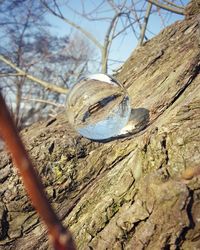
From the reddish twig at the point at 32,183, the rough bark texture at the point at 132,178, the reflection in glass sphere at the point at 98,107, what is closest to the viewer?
the reddish twig at the point at 32,183

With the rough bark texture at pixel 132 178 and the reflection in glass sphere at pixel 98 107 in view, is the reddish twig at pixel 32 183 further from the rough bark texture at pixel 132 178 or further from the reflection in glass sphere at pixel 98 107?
the reflection in glass sphere at pixel 98 107

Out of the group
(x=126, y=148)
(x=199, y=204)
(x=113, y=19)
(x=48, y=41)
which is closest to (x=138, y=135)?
(x=126, y=148)

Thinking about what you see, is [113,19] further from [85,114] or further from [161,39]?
[85,114]

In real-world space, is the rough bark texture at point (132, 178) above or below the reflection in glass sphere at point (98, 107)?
below

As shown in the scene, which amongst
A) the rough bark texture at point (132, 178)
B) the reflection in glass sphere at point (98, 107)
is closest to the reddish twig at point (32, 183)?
the rough bark texture at point (132, 178)

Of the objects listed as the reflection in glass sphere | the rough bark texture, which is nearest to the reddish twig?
the rough bark texture

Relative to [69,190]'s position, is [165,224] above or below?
below
